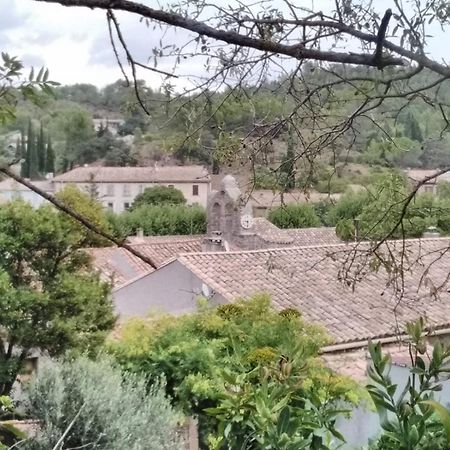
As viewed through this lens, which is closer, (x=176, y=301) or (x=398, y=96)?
(x=398, y=96)

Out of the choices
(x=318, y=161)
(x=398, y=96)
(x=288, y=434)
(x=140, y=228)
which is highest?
(x=398, y=96)

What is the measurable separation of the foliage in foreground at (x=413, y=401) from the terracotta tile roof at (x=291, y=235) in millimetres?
14381

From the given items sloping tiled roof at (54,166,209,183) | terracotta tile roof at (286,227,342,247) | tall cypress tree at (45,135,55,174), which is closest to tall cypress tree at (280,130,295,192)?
terracotta tile roof at (286,227,342,247)

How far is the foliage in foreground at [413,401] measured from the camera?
104 cm

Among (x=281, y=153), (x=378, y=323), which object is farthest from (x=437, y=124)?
(x=378, y=323)

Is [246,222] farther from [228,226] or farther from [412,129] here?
[412,129]

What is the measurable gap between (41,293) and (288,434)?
8670 millimetres

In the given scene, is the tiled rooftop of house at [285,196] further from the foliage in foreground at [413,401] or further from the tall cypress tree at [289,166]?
the foliage in foreground at [413,401]

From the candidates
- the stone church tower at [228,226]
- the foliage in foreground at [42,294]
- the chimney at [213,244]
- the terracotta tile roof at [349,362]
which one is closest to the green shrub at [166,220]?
the stone church tower at [228,226]

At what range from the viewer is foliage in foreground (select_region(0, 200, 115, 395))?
9234 millimetres

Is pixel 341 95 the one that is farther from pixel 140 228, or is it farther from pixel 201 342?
pixel 140 228

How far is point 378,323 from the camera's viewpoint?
8.34 m

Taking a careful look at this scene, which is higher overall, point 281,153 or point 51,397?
point 281,153

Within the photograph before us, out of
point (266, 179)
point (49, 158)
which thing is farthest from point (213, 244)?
point (49, 158)
